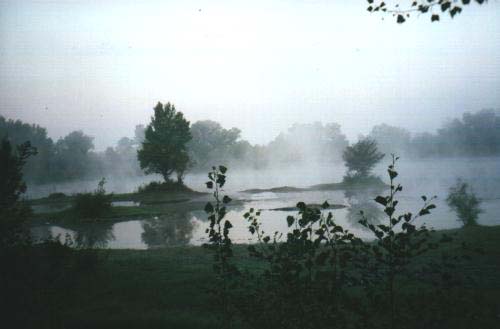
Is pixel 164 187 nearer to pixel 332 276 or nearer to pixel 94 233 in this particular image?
pixel 94 233

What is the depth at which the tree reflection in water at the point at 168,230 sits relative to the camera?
60.2 ft

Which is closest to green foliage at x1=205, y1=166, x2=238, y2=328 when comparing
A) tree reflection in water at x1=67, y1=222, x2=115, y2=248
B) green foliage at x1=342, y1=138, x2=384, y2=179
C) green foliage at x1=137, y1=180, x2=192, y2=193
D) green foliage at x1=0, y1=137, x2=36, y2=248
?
green foliage at x1=0, y1=137, x2=36, y2=248

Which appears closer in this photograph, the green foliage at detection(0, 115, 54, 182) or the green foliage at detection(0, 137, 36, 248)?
the green foliage at detection(0, 137, 36, 248)

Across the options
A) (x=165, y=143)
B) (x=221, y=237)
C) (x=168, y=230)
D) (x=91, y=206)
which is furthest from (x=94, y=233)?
(x=165, y=143)

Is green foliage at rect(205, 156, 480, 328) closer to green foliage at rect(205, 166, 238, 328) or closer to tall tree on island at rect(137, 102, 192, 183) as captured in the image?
green foliage at rect(205, 166, 238, 328)

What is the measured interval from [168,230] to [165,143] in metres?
30.2

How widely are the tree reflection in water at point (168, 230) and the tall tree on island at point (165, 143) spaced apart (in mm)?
21931

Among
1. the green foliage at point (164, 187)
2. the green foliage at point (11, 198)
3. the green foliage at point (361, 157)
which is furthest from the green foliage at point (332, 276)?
the green foliage at point (361, 157)

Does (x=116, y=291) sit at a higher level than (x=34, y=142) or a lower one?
lower

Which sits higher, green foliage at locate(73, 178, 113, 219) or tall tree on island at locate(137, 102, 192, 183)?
tall tree on island at locate(137, 102, 192, 183)

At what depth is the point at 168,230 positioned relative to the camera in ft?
72.0

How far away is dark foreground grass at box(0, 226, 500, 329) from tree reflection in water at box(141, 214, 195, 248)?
7240 mm

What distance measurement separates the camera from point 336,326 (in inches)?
150

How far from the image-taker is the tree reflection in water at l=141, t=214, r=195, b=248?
1834 centimetres
